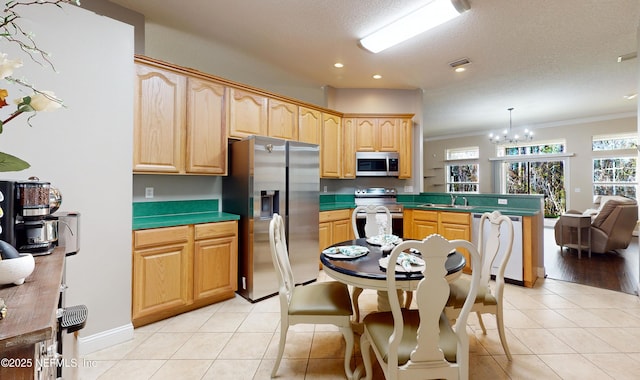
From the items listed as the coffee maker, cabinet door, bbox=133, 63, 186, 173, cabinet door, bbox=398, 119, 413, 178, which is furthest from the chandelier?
the coffee maker

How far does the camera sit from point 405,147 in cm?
454

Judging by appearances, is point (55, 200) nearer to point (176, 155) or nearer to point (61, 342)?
point (61, 342)

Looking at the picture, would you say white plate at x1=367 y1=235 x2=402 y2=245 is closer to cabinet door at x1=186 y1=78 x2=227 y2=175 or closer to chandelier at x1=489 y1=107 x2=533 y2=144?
cabinet door at x1=186 y1=78 x2=227 y2=175

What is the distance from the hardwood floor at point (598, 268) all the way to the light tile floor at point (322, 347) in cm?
69

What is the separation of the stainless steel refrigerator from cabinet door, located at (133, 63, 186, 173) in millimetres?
607

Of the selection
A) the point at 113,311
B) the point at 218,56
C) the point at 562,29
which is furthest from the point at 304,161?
the point at 562,29

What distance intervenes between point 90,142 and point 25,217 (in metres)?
0.91

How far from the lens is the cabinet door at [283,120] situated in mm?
3555

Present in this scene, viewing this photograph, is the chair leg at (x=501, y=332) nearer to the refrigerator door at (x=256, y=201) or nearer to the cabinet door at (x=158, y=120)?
the refrigerator door at (x=256, y=201)


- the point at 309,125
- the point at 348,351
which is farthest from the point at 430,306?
the point at 309,125

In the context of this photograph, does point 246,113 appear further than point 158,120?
Yes

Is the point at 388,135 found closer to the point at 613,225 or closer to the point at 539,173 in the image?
the point at 613,225

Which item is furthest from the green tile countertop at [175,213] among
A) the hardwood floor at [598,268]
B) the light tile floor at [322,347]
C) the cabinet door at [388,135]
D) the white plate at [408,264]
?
the hardwood floor at [598,268]

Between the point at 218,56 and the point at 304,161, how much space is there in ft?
5.68
